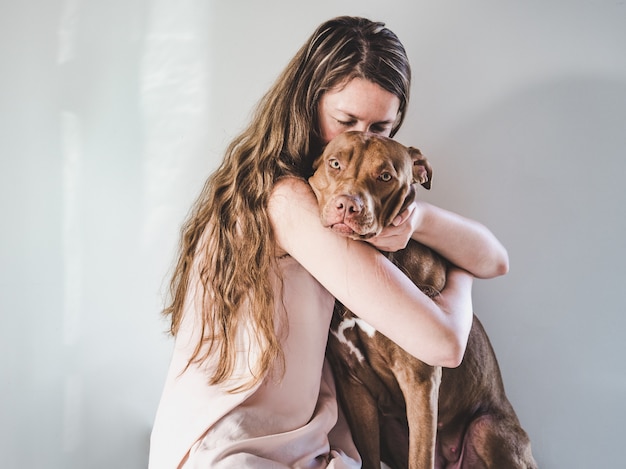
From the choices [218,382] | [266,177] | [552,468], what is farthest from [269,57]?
[552,468]

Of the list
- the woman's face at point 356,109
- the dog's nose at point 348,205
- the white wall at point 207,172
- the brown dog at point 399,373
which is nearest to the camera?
the dog's nose at point 348,205

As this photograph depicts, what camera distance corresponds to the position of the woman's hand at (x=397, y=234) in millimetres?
1687

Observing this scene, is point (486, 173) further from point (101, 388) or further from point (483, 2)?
point (101, 388)

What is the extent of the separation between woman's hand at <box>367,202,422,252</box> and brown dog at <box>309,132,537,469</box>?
0.02 metres

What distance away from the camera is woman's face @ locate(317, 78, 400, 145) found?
1.76 meters

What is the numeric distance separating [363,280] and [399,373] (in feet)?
1.24

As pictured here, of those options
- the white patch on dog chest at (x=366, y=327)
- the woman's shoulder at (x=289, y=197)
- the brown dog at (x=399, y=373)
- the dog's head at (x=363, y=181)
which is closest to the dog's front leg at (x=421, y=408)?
the brown dog at (x=399, y=373)

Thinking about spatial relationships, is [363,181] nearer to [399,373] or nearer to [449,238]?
[449,238]

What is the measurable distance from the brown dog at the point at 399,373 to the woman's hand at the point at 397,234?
0.02 metres

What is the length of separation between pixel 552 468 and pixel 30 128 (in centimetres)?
215

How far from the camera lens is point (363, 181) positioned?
1.63m

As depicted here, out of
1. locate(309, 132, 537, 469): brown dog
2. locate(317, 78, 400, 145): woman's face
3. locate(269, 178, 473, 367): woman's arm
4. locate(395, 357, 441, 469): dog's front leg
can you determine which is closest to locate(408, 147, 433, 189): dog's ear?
locate(309, 132, 537, 469): brown dog

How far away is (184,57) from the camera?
2.27 meters

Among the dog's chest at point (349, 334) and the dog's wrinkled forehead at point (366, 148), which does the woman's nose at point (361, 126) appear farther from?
the dog's chest at point (349, 334)
